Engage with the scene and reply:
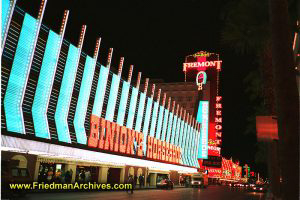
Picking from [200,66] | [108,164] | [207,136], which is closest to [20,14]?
[108,164]

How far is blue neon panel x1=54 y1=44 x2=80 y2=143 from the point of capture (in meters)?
28.5

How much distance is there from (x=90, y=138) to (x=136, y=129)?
13.0m

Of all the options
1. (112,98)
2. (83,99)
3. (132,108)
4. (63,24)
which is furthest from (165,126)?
(63,24)

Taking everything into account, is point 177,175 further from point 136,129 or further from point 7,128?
point 7,128

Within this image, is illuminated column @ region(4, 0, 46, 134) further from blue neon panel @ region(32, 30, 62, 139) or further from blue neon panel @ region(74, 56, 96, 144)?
blue neon panel @ region(74, 56, 96, 144)

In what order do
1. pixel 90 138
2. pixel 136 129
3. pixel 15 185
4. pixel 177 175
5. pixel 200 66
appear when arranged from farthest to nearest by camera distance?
pixel 200 66
pixel 177 175
pixel 136 129
pixel 90 138
pixel 15 185

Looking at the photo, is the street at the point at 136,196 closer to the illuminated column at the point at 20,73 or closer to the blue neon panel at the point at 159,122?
the illuminated column at the point at 20,73

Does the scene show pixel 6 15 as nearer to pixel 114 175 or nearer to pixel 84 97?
pixel 84 97

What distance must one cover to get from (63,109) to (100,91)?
6639mm

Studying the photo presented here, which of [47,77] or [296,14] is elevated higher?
[47,77]

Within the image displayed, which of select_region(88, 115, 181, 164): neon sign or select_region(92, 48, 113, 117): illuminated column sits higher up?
select_region(92, 48, 113, 117): illuminated column

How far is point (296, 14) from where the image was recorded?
8.40 meters

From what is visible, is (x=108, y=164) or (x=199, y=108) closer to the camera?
(x=108, y=164)

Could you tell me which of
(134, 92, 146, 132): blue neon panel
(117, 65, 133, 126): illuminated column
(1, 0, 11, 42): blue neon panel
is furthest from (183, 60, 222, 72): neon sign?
(1, 0, 11, 42): blue neon panel
